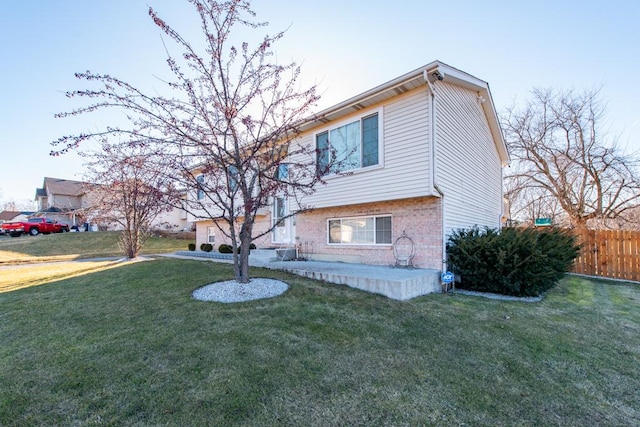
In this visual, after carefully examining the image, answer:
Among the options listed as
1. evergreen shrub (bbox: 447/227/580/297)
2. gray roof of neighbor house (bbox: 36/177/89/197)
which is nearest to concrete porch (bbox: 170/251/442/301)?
evergreen shrub (bbox: 447/227/580/297)

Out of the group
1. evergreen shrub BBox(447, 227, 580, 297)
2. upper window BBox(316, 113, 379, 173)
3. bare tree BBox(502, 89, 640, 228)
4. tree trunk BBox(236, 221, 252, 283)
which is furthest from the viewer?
bare tree BBox(502, 89, 640, 228)

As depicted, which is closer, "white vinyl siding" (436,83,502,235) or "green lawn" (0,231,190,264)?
"white vinyl siding" (436,83,502,235)

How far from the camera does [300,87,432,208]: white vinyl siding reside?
793cm

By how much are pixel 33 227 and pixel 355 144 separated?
32.2m

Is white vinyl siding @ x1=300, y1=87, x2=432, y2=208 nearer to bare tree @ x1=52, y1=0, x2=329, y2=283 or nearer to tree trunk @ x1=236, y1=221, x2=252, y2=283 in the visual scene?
bare tree @ x1=52, y1=0, x2=329, y2=283

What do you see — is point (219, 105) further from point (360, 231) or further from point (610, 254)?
point (610, 254)

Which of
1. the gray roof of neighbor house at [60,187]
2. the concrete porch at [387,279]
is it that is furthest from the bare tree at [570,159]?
the gray roof of neighbor house at [60,187]

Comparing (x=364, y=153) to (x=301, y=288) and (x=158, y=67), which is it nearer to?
(x=301, y=288)

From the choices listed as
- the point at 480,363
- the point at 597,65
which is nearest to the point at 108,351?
the point at 480,363

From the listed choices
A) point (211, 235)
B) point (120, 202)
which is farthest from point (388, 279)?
point (211, 235)

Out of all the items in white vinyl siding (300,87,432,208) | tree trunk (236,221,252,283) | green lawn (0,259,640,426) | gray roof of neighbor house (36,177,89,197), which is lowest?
green lawn (0,259,640,426)

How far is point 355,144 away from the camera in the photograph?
945 centimetres

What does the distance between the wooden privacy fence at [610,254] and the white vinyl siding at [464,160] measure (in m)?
3.28

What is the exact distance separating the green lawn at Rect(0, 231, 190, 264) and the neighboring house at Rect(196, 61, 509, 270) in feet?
46.6
